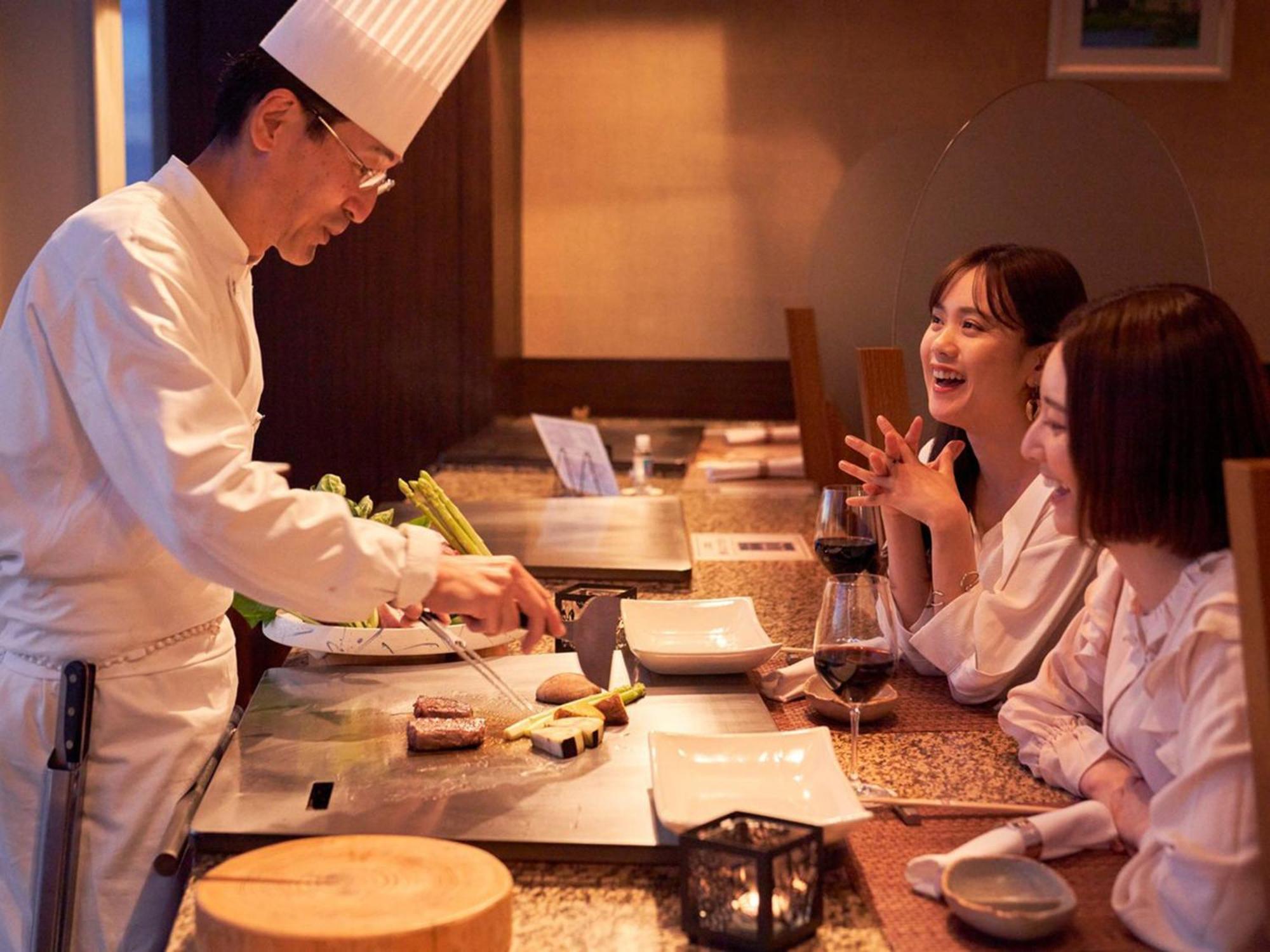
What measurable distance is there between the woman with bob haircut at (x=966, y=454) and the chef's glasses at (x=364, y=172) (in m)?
0.66

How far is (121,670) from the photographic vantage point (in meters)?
1.45

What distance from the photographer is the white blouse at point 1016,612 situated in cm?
158

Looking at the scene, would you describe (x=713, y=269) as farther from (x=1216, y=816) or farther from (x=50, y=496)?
(x=1216, y=816)

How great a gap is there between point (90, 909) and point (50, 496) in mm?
431

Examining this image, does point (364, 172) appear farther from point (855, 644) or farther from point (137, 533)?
point (855, 644)

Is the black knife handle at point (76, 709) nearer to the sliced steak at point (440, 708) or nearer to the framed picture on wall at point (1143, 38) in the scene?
the sliced steak at point (440, 708)

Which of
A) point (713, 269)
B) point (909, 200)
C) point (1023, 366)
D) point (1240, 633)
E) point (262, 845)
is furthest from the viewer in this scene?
point (713, 269)

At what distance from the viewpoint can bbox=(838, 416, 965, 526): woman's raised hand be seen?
1.79 meters

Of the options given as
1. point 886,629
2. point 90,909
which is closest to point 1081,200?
point 886,629

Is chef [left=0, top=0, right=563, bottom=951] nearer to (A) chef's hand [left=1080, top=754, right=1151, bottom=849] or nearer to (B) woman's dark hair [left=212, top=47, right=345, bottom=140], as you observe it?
(B) woman's dark hair [left=212, top=47, right=345, bottom=140]

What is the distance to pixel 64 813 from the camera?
4.57 ft

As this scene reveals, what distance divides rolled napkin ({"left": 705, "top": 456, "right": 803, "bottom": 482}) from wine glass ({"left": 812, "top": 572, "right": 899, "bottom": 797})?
240 cm

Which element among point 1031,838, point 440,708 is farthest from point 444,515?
point 1031,838

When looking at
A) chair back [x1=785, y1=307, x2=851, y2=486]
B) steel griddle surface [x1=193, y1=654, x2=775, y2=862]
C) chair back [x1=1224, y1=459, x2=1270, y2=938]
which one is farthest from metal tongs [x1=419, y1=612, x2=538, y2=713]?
chair back [x1=785, y1=307, x2=851, y2=486]
